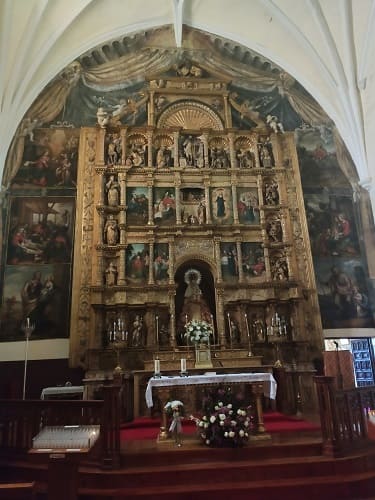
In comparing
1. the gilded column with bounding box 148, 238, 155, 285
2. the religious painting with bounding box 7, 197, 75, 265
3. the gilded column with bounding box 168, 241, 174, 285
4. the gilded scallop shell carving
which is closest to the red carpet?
the gilded column with bounding box 148, 238, 155, 285

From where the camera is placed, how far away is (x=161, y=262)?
1278 centimetres

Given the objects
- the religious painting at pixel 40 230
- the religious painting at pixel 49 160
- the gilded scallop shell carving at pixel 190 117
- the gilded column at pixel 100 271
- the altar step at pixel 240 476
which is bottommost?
the altar step at pixel 240 476

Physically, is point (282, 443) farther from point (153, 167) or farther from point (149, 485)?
point (153, 167)

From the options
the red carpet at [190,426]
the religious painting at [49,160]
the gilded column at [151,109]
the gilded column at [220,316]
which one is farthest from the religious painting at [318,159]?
the red carpet at [190,426]

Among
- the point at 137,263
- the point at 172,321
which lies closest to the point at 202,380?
the point at 172,321

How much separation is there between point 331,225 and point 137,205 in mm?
6342

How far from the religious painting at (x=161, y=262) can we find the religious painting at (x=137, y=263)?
27 centimetres

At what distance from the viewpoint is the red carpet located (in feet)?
26.5

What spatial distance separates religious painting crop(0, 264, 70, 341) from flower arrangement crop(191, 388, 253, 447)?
6.08 meters

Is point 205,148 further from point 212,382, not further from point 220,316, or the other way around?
point 212,382

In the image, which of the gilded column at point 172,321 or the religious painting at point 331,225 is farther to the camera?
the religious painting at point 331,225

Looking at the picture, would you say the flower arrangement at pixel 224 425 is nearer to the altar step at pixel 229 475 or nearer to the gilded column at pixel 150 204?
the altar step at pixel 229 475

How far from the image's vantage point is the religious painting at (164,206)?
13250 mm

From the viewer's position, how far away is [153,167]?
536 inches
